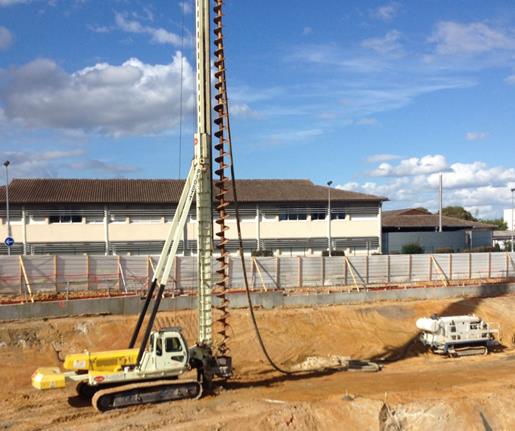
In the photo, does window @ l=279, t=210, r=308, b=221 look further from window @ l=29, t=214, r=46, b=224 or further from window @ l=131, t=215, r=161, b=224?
window @ l=29, t=214, r=46, b=224

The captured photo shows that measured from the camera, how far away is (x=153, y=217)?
5122cm

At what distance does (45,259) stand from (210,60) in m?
17.2

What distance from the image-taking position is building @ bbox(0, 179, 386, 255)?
49531 millimetres

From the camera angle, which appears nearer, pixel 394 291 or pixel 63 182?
pixel 394 291

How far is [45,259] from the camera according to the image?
3166 centimetres

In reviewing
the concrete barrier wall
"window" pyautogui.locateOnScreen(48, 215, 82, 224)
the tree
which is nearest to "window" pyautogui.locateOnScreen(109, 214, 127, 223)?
"window" pyautogui.locateOnScreen(48, 215, 82, 224)

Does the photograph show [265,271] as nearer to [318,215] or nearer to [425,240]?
[318,215]

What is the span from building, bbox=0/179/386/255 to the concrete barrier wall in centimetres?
1650

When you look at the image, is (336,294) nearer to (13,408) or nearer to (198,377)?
(198,377)

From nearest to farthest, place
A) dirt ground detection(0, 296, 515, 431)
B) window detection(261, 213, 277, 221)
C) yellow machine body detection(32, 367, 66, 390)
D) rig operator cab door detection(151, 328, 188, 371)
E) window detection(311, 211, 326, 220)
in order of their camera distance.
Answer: yellow machine body detection(32, 367, 66, 390), dirt ground detection(0, 296, 515, 431), rig operator cab door detection(151, 328, 188, 371), window detection(261, 213, 277, 221), window detection(311, 211, 326, 220)

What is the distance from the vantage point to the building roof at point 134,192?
50719 mm

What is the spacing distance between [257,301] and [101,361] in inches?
599

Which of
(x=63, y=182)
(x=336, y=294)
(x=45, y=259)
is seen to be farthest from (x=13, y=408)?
(x=63, y=182)

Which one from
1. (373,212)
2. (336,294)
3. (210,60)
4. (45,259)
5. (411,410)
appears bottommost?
(411,410)
